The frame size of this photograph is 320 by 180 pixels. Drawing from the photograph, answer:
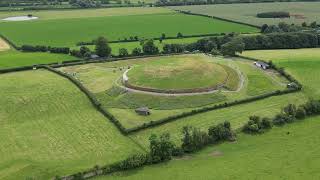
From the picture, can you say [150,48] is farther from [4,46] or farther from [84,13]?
[84,13]

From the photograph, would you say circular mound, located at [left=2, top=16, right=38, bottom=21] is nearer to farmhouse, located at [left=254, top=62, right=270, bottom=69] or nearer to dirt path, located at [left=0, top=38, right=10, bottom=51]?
dirt path, located at [left=0, top=38, right=10, bottom=51]

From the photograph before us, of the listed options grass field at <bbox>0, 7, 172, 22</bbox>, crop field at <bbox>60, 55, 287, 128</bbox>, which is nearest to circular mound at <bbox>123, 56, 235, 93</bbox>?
crop field at <bbox>60, 55, 287, 128</bbox>

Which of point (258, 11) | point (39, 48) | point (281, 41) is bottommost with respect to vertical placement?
point (39, 48)

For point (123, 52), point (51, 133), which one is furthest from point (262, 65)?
point (51, 133)

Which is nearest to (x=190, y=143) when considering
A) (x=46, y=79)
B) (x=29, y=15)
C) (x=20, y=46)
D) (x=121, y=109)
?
(x=121, y=109)

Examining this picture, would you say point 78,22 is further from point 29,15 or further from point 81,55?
point 81,55

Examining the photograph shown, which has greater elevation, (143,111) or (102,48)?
(102,48)

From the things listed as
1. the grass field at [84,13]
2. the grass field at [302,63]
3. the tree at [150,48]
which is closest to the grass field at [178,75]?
the grass field at [302,63]

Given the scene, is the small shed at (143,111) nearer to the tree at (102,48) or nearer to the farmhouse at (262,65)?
the farmhouse at (262,65)
